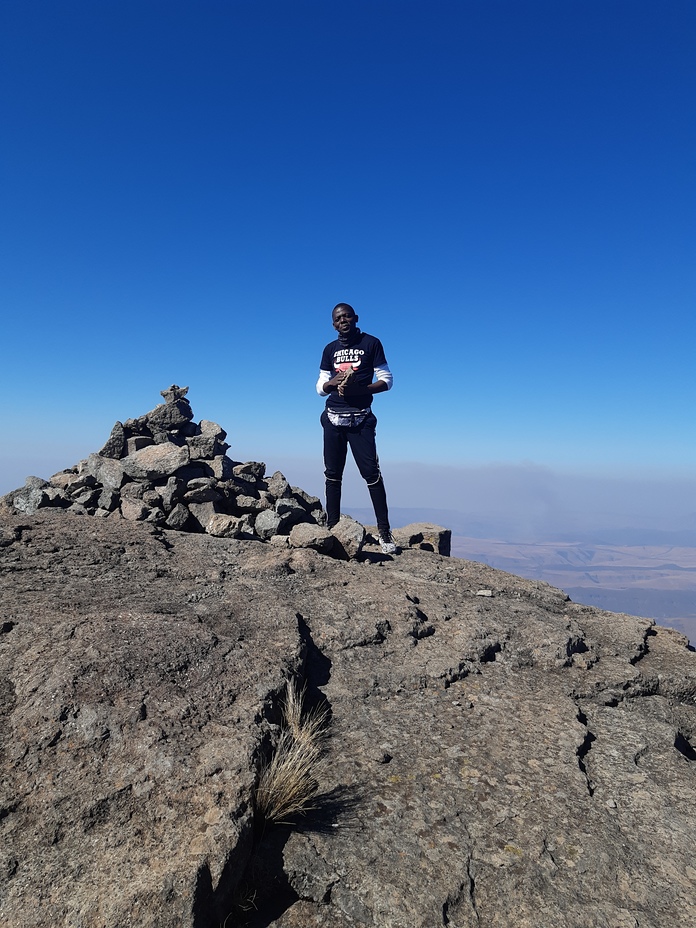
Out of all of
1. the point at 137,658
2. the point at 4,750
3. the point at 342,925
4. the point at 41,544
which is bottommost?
the point at 342,925

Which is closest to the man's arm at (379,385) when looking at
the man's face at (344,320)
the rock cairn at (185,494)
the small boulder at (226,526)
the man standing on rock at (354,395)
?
the man standing on rock at (354,395)

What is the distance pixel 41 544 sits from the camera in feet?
20.4

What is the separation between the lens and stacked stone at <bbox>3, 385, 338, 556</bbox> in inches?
316

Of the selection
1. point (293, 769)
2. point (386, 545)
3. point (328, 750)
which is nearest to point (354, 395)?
point (386, 545)

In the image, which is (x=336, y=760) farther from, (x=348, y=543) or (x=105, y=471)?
(x=105, y=471)

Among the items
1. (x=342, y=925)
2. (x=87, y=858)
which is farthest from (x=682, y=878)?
(x=87, y=858)

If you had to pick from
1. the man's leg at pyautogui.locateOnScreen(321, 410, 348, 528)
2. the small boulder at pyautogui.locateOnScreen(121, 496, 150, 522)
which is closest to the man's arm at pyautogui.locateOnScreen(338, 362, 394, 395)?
the man's leg at pyautogui.locateOnScreen(321, 410, 348, 528)

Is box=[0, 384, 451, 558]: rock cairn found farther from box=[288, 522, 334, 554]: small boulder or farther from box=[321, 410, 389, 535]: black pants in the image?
box=[321, 410, 389, 535]: black pants

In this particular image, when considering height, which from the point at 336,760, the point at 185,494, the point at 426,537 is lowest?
the point at 336,760

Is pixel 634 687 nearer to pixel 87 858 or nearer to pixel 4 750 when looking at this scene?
pixel 87 858

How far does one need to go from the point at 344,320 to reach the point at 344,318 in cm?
3

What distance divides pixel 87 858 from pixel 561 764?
2840mm

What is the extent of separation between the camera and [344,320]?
871 centimetres

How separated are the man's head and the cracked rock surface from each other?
4.52 metres
